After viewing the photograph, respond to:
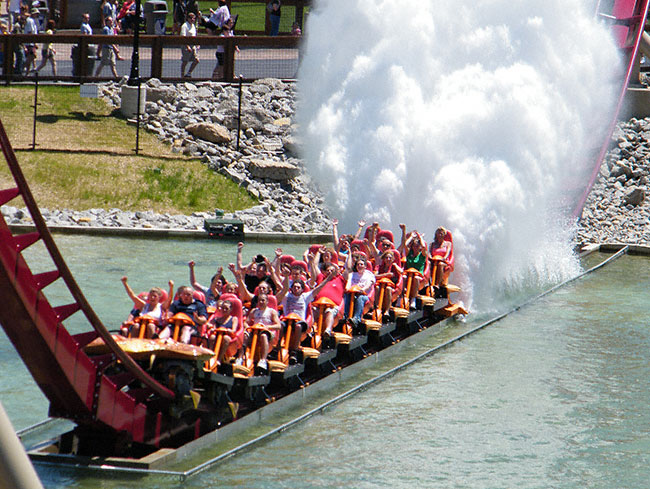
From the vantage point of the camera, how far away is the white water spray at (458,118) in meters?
19.1

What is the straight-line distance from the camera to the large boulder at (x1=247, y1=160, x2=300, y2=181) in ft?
85.3

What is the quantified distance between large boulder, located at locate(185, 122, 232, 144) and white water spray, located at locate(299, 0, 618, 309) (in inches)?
231

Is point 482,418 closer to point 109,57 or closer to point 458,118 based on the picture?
point 458,118

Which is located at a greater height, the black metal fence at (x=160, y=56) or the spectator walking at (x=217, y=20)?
the spectator walking at (x=217, y=20)

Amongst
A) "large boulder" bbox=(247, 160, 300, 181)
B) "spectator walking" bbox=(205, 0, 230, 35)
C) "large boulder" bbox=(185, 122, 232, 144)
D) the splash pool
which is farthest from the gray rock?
"spectator walking" bbox=(205, 0, 230, 35)

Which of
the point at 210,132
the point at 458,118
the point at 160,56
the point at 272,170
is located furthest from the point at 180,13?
the point at 458,118

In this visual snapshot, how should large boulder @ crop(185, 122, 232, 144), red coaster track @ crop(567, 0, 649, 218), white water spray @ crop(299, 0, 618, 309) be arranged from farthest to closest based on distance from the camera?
large boulder @ crop(185, 122, 232, 144) < red coaster track @ crop(567, 0, 649, 218) < white water spray @ crop(299, 0, 618, 309)

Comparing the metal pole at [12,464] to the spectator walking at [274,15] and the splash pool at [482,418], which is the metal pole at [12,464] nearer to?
the splash pool at [482,418]

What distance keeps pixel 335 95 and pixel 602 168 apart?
Answer: 931cm

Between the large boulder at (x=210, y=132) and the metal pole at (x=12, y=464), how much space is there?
23747 mm

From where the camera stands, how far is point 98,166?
24781mm

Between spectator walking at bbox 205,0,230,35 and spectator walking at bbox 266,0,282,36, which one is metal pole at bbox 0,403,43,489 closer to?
spectator walking at bbox 205,0,230,35

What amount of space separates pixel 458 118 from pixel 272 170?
7306 mm

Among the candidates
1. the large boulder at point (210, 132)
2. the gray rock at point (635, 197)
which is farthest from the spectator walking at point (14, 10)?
the gray rock at point (635, 197)
